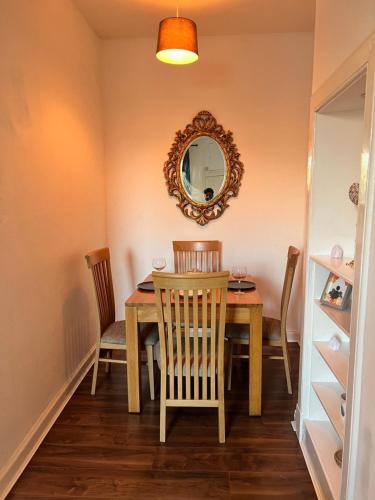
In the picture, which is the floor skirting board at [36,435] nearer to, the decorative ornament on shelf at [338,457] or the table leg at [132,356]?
the table leg at [132,356]

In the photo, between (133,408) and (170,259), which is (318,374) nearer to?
(133,408)

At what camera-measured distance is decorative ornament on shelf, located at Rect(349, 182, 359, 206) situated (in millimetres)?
1910

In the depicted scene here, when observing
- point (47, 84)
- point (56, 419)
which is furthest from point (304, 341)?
point (47, 84)

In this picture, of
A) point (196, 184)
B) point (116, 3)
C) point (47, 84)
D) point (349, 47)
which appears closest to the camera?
point (349, 47)

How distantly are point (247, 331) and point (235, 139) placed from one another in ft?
5.97

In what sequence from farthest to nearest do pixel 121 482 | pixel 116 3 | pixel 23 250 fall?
1. pixel 116 3
2. pixel 23 250
3. pixel 121 482

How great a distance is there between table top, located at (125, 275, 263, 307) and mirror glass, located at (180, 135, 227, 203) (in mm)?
1254

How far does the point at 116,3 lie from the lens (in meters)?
2.76

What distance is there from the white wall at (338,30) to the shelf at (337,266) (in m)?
0.90

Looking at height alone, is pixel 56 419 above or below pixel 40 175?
below

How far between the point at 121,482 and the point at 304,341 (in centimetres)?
123

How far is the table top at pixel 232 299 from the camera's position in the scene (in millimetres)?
2281

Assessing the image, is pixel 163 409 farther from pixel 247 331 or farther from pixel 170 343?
pixel 247 331

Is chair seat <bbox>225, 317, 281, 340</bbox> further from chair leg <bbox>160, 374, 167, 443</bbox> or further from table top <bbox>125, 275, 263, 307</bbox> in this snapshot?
chair leg <bbox>160, 374, 167, 443</bbox>
